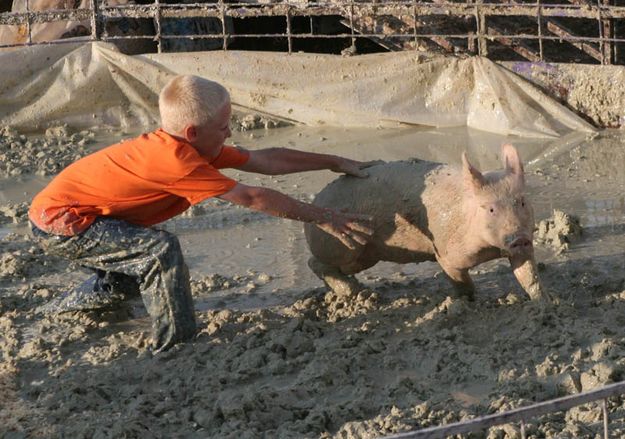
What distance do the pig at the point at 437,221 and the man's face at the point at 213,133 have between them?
2.22 ft

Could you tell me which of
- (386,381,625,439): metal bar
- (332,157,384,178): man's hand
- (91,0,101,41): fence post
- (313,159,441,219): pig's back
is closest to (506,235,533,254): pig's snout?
(313,159,441,219): pig's back

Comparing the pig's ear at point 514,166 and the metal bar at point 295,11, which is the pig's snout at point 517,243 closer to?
the pig's ear at point 514,166

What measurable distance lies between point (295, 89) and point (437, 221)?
3843mm

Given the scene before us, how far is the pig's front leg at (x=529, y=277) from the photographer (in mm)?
5215

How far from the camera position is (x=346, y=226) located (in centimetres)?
513

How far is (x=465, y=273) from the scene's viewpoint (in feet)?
17.6

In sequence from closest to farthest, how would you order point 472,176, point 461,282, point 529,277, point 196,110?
point 196,110, point 472,176, point 529,277, point 461,282

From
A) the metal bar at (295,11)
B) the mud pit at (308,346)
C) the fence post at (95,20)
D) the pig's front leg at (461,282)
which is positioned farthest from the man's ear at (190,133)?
the fence post at (95,20)

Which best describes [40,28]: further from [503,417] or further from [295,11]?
[503,417]

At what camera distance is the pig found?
505 centimetres

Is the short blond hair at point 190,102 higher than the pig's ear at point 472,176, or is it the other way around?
the short blond hair at point 190,102

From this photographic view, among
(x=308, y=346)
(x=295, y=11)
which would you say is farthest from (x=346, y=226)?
(x=295, y=11)

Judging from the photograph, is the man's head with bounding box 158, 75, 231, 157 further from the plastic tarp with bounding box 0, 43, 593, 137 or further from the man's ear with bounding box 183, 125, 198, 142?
the plastic tarp with bounding box 0, 43, 593, 137

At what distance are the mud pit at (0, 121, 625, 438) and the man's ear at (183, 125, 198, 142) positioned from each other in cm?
89
